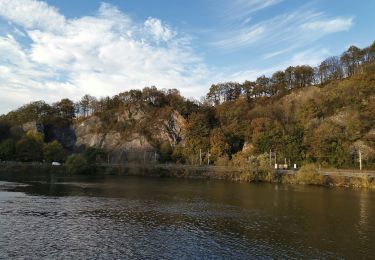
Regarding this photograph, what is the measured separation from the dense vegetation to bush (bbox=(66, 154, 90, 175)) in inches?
27.8

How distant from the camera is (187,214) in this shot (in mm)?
50875

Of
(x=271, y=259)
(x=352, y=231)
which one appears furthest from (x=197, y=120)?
(x=271, y=259)

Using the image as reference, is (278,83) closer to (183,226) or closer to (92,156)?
(92,156)

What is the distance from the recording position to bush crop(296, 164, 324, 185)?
94562 millimetres

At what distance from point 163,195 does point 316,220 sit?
31296 mm

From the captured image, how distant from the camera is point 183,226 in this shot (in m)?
43.3

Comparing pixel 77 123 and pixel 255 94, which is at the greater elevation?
pixel 255 94

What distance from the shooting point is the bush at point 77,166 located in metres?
128

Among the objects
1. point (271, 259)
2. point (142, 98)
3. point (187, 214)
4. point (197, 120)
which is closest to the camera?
point (271, 259)

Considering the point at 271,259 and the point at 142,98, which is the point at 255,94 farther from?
the point at 271,259

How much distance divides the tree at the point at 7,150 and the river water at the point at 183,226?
8528 centimetres

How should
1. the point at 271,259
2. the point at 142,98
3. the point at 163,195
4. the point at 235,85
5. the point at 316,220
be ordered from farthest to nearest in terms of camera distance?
the point at 235,85, the point at 142,98, the point at 163,195, the point at 316,220, the point at 271,259

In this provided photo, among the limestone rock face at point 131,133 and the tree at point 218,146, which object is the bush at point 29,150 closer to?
the limestone rock face at point 131,133

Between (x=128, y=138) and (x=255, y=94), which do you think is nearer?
(x=128, y=138)
